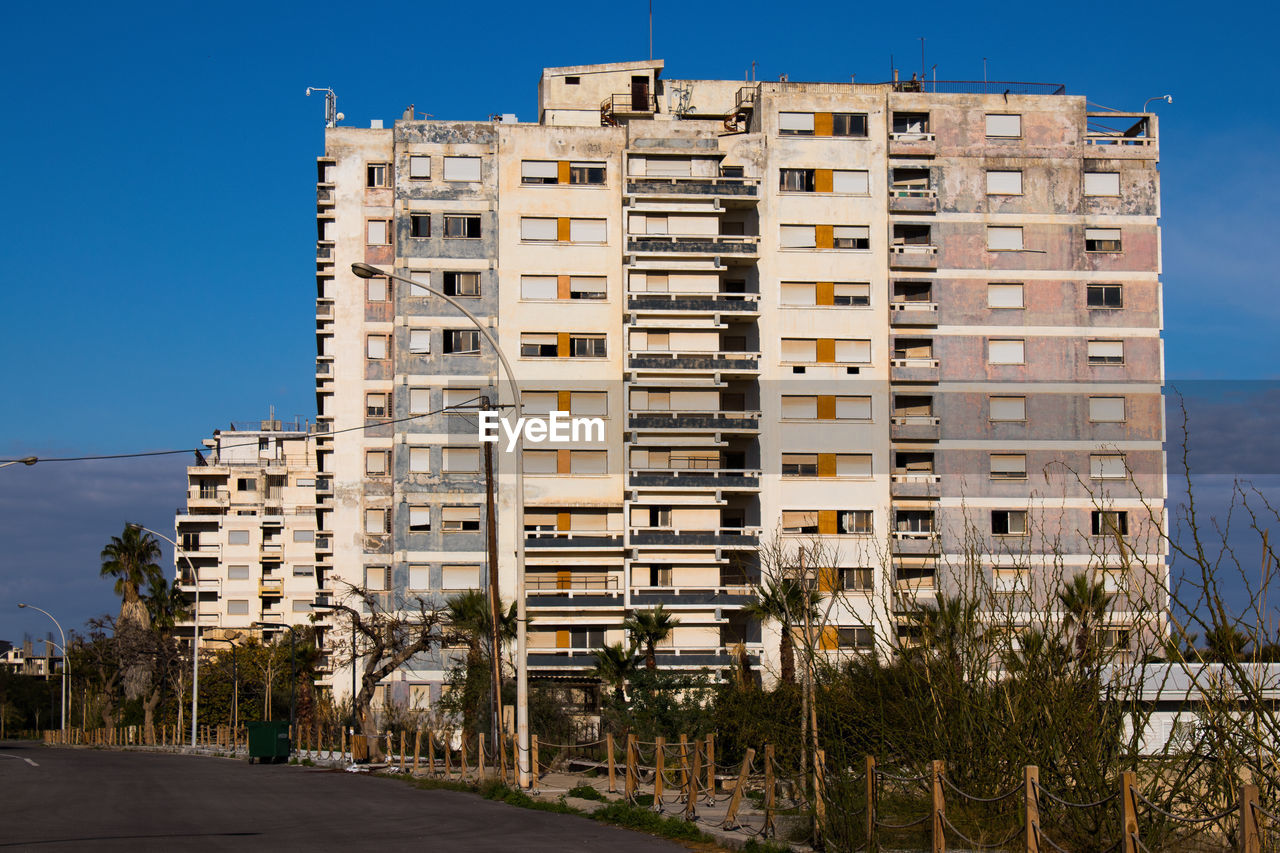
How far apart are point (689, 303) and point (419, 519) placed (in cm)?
1445

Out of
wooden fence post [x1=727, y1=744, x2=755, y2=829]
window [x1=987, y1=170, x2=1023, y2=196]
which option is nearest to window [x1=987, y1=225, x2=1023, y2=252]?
window [x1=987, y1=170, x2=1023, y2=196]

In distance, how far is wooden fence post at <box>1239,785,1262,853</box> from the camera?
32.0 ft

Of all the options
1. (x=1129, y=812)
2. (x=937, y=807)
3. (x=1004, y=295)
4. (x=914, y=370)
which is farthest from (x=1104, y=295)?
(x=1129, y=812)

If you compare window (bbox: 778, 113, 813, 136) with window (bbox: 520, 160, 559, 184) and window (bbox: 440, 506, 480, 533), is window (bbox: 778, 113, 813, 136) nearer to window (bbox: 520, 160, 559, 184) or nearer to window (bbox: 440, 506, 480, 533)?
window (bbox: 520, 160, 559, 184)

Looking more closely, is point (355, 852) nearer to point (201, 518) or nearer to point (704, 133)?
point (704, 133)

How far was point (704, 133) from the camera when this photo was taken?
206 feet

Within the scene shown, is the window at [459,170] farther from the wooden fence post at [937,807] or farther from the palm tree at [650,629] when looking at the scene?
the wooden fence post at [937,807]

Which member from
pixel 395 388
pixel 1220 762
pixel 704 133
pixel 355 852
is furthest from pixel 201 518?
pixel 1220 762

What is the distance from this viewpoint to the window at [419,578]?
5966 centimetres

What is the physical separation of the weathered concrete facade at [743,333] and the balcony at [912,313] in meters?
0.12

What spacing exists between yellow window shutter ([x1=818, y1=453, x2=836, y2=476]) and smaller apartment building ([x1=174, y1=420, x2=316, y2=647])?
55.5m

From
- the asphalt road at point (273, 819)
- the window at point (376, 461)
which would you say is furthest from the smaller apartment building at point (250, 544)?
the asphalt road at point (273, 819)

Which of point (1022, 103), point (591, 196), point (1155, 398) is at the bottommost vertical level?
point (1155, 398)

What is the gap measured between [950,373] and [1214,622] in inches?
2026
